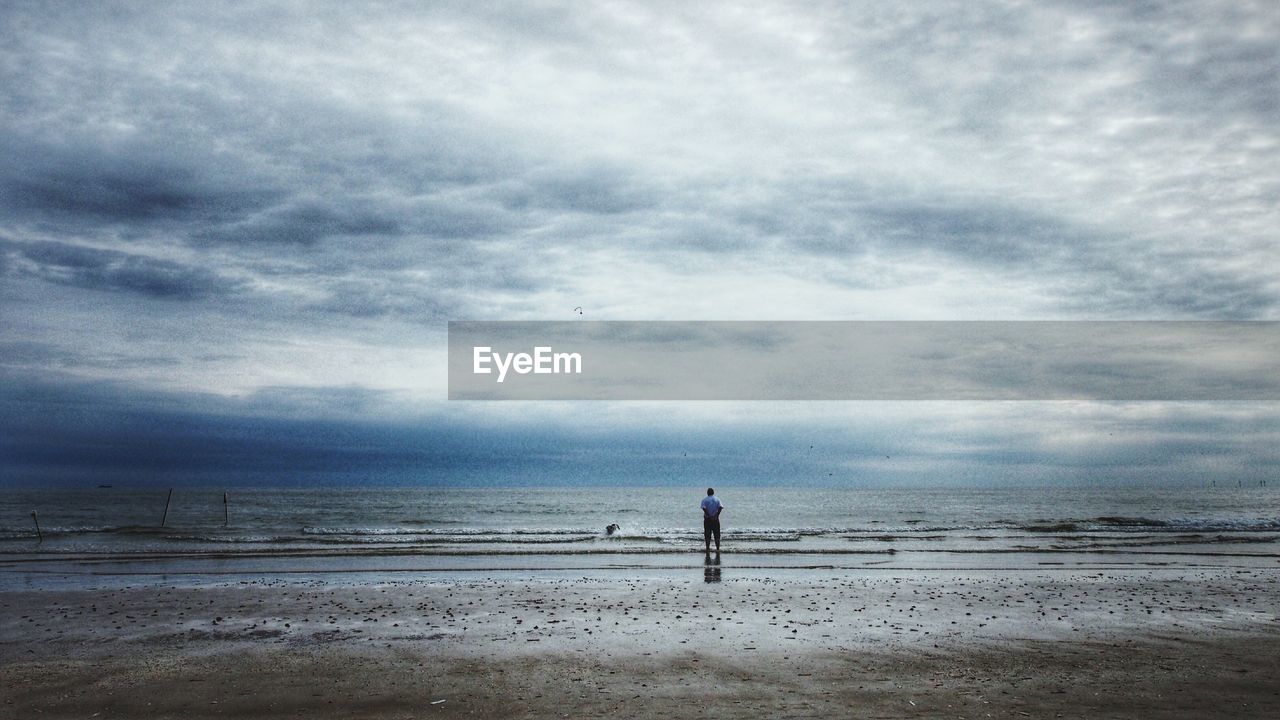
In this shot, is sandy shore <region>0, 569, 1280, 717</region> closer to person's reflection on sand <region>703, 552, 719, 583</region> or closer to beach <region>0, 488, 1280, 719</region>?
beach <region>0, 488, 1280, 719</region>

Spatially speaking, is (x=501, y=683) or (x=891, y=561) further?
(x=891, y=561)

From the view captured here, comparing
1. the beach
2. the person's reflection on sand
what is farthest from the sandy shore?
the person's reflection on sand

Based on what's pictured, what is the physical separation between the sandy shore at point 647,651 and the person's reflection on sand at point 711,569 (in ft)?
5.82

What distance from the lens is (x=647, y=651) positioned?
1184cm

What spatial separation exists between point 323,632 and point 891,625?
9836mm

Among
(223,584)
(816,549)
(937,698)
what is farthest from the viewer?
(816,549)

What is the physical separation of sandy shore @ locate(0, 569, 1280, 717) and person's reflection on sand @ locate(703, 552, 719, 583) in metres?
1.77

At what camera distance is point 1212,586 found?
19297mm

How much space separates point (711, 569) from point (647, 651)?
11.9 m

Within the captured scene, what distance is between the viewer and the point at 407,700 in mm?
9312

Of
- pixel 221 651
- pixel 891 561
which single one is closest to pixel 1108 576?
pixel 891 561

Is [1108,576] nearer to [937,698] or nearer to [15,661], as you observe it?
[937,698]

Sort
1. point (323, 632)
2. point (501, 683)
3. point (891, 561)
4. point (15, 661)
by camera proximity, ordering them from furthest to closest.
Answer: point (891, 561) → point (323, 632) → point (15, 661) → point (501, 683)

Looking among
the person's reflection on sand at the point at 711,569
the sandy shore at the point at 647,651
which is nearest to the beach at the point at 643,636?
the sandy shore at the point at 647,651
